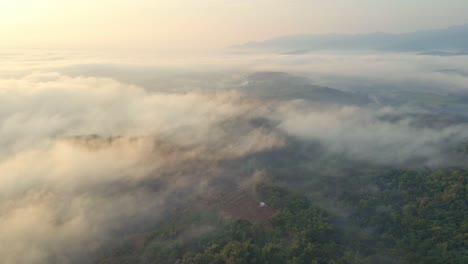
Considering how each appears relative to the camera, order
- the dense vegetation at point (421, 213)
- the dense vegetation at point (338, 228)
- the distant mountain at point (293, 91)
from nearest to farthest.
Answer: the dense vegetation at point (338, 228)
the dense vegetation at point (421, 213)
the distant mountain at point (293, 91)

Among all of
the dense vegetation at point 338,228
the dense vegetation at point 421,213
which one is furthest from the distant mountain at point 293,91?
the dense vegetation at point 338,228

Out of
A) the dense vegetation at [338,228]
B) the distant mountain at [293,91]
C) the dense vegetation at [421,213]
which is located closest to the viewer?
the dense vegetation at [338,228]

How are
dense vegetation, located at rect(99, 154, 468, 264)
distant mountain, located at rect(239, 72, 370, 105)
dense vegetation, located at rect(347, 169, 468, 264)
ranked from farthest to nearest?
distant mountain, located at rect(239, 72, 370, 105) < dense vegetation, located at rect(347, 169, 468, 264) < dense vegetation, located at rect(99, 154, 468, 264)

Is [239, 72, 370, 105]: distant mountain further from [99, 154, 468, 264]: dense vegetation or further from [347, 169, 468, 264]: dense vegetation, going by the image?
[99, 154, 468, 264]: dense vegetation

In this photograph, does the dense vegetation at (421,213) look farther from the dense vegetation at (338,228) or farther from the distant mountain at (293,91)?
the distant mountain at (293,91)

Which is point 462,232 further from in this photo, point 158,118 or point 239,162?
point 158,118

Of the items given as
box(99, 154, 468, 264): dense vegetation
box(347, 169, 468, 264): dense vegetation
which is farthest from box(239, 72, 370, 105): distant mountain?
box(99, 154, 468, 264): dense vegetation

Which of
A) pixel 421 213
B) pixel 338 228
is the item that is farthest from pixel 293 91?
pixel 338 228

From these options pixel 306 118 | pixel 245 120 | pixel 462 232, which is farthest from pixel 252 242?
pixel 306 118
